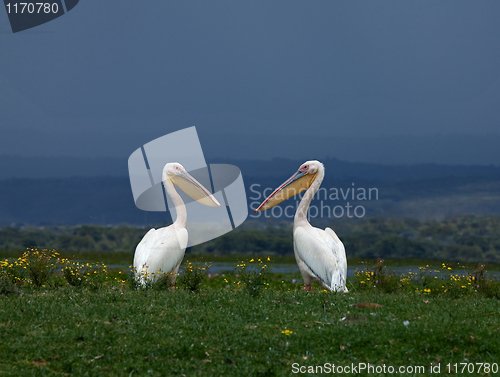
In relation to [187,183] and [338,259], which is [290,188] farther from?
[338,259]

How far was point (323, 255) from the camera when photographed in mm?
10062

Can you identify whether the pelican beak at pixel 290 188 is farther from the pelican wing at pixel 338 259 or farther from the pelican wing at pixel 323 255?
the pelican wing at pixel 338 259

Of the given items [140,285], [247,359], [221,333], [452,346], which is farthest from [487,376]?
[140,285]

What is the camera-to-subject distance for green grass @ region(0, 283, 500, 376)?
5.59m

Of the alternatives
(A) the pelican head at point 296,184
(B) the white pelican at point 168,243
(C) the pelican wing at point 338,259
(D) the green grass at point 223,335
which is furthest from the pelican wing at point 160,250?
(C) the pelican wing at point 338,259

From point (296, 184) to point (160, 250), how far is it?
396 centimetres

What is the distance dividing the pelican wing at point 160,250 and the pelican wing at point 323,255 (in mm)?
2530

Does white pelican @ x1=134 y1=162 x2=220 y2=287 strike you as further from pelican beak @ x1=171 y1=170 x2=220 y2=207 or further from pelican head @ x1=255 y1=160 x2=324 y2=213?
pelican head @ x1=255 y1=160 x2=324 y2=213

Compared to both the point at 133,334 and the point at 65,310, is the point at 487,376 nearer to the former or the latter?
the point at 133,334

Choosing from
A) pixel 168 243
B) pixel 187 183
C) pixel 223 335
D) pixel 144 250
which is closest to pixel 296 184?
pixel 187 183

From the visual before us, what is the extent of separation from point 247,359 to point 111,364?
4.98 feet

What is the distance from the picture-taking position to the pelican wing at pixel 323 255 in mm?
9844

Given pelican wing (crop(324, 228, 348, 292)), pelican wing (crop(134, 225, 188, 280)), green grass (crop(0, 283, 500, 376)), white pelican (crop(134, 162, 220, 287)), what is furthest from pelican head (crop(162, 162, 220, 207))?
green grass (crop(0, 283, 500, 376))

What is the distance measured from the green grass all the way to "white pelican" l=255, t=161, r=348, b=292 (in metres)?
1.92
